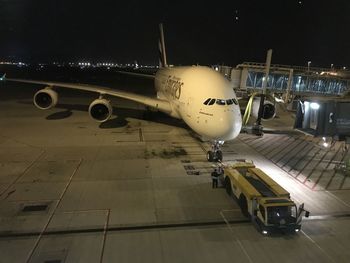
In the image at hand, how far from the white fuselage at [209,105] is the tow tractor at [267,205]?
10.9 feet

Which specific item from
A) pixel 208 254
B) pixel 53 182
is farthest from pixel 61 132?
pixel 208 254

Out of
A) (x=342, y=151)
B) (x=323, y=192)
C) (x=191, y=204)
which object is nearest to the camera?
(x=191, y=204)

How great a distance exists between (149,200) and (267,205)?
14.3ft

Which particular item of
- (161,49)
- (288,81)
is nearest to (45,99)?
(161,49)

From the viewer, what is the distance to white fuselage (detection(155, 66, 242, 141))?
49.6ft

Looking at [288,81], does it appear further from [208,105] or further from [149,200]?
[149,200]

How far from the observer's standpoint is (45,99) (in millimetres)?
26391

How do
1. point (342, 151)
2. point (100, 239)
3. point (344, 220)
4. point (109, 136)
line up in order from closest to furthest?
point (100, 239) < point (344, 220) < point (342, 151) < point (109, 136)

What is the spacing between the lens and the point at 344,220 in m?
11.0

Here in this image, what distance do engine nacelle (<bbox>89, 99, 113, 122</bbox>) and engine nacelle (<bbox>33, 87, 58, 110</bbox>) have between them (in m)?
4.65

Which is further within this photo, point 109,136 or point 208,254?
point 109,136

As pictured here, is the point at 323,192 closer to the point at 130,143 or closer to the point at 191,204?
the point at 191,204

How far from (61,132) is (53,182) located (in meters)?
9.48

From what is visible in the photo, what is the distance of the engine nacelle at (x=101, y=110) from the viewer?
23109mm
